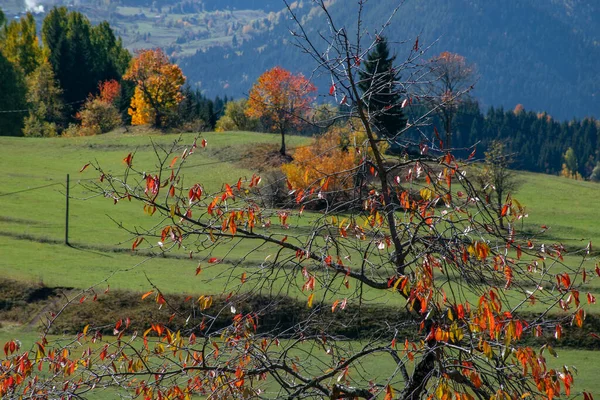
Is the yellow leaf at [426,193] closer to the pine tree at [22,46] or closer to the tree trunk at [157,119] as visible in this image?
the tree trunk at [157,119]

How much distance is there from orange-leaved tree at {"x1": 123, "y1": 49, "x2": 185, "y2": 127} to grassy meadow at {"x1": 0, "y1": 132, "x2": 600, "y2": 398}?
5.23 metres

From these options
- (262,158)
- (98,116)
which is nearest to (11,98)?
(98,116)

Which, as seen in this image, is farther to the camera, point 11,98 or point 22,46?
point 22,46

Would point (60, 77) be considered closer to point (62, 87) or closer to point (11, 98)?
point (62, 87)

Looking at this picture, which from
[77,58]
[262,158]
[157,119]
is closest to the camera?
[262,158]

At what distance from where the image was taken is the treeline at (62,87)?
311 feet

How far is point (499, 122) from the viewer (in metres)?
176

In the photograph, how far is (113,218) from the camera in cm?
4881

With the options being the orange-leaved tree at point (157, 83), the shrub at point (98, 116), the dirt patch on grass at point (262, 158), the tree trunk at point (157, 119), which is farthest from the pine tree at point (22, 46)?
the dirt patch on grass at point (262, 158)

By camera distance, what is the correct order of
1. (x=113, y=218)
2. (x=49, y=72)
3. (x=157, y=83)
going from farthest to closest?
(x=49, y=72) → (x=157, y=83) → (x=113, y=218)

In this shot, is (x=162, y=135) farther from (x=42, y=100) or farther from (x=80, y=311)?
(x=80, y=311)

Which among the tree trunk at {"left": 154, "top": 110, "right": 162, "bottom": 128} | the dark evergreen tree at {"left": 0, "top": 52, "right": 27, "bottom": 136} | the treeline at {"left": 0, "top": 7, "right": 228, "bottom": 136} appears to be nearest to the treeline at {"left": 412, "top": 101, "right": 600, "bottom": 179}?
the treeline at {"left": 0, "top": 7, "right": 228, "bottom": 136}

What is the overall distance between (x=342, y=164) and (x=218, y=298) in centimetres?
2505

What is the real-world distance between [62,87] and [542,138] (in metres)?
115
